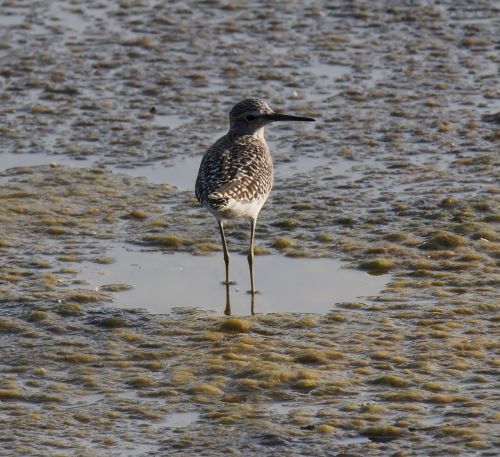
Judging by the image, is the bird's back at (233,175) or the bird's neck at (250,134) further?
the bird's neck at (250,134)

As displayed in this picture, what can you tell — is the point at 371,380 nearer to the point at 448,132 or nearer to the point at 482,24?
the point at 448,132

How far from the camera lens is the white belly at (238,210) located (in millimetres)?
8211

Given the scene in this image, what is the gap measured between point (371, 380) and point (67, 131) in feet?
15.5

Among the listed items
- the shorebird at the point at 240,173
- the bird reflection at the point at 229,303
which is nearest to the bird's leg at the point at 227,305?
the bird reflection at the point at 229,303

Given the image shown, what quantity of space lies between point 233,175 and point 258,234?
1074 mm

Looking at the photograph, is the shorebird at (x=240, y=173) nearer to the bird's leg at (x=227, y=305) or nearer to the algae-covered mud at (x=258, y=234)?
the bird's leg at (x=227, y=305)

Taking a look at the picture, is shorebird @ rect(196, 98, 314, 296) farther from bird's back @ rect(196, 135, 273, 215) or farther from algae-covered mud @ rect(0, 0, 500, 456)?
algae-covered mud @ rect(0, 0, 500, 456)

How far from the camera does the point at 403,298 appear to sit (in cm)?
832

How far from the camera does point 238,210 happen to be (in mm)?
8312

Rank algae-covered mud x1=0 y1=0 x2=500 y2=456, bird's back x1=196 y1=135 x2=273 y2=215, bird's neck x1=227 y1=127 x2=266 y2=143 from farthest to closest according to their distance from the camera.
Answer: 1. bird's neck x1=227 y1=127 x2=266 y2=143
2. bird's back x1=196 y1=135 x2=273 y2=215
3. algae-covered mud x1=0 y1=0 x2=500 y2=456

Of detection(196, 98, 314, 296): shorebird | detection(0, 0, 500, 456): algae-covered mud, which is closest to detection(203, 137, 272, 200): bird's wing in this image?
detection(196, 98, 314, 296): shorebird

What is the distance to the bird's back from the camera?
8203 millimetres

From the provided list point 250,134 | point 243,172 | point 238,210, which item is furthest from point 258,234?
point 238,210

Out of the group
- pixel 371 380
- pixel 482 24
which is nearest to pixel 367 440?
pixel 371 380
